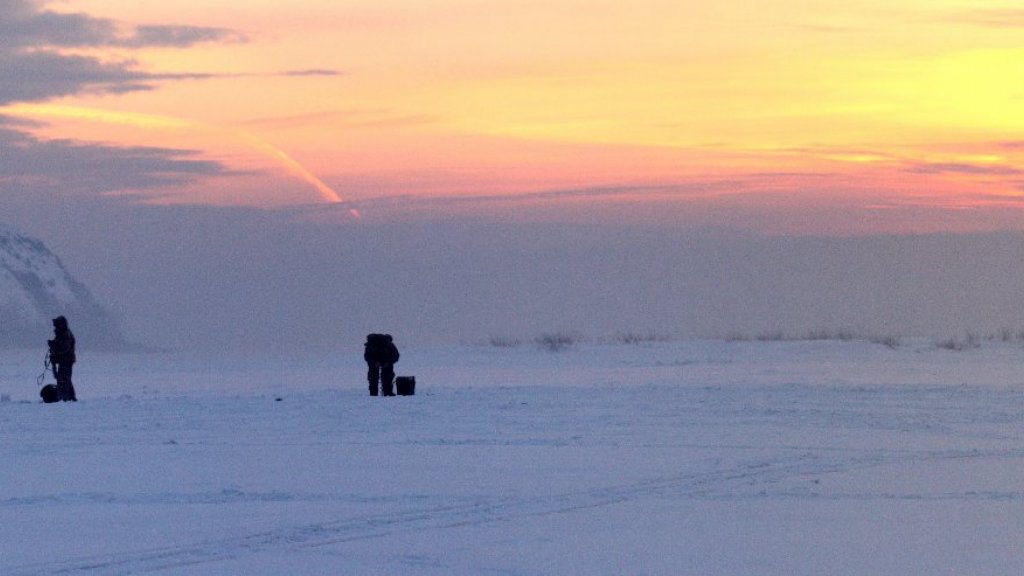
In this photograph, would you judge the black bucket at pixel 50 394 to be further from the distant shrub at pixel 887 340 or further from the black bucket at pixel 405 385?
the distant shrub at pixel 887 340

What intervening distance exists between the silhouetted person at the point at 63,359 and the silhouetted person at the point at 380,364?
490 cm

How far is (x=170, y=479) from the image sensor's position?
13289 mm

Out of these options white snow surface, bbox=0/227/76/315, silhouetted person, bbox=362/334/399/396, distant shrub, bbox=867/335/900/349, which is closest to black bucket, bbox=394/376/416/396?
silhouetted person, bbox=362/334/399/396

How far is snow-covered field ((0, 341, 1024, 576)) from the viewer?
31.2 feet

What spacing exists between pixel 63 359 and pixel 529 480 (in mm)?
12731

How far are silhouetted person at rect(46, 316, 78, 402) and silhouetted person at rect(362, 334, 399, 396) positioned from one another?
16.1ft

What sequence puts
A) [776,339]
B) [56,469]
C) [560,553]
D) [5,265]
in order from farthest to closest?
[5,265] → [776,339] → [56,469] → [560,553]

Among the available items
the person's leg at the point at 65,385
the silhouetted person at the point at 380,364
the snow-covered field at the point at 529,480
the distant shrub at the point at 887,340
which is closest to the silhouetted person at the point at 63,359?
A: the person's leg at the point at 65,385

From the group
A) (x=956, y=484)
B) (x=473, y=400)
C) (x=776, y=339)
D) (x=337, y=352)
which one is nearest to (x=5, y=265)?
(x=337, y=352)

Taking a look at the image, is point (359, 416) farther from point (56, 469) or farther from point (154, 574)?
point (154, 574)

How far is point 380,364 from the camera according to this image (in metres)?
23.8

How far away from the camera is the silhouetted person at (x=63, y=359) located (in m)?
23.2

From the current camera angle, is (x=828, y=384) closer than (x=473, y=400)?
No

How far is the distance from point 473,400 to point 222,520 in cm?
1125
